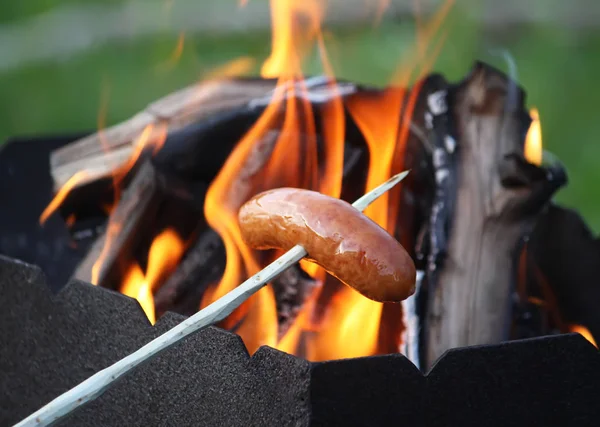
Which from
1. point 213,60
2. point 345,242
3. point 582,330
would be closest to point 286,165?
point 345,242

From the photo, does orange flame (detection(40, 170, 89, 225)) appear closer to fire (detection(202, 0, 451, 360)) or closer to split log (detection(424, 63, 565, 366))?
fire (detection(202, 0, 451, 360))

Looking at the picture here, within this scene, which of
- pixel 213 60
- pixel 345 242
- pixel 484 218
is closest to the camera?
pixel 345 242

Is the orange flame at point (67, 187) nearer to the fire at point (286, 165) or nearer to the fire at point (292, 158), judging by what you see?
the fire at point (286, 165)

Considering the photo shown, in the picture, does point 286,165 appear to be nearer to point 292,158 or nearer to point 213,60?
point 292,158

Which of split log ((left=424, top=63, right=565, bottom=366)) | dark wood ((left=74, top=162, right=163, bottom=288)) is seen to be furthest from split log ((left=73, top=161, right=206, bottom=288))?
split log ((left=424, top=63, right=565, bottom=366))

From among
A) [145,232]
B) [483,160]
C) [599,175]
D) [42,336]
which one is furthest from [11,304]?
[599,175]

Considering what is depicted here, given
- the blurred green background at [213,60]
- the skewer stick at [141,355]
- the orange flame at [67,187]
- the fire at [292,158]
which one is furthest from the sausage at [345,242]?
the blurred green background at [213,60]

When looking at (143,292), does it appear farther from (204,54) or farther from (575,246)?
(204,54)
